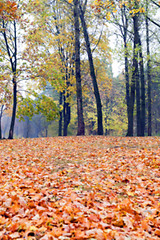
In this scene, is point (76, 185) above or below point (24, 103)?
below

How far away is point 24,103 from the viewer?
14102mm

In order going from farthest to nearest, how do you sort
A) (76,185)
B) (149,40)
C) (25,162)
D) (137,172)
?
(149,40)
(25,162)
(137,172)
(76,185)

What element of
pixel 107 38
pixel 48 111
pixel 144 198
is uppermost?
pixel 107 38

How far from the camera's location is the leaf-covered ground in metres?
2.69

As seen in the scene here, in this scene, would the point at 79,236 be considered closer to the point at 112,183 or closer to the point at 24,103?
the point at 112,183

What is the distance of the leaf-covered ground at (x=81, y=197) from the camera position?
2688 millimetres

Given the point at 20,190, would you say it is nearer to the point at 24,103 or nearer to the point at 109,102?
the point at 24,103

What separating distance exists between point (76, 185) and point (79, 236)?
2.29 metres

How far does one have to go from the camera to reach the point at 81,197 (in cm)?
400

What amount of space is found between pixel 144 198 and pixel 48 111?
36.6ft

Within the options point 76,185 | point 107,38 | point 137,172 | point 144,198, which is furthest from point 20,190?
point 107,38

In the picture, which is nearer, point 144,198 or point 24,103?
point 144,198

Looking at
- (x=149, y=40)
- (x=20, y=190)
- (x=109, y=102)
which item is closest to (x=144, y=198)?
(x=20, y=190)

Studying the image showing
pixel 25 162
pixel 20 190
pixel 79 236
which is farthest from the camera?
pixel 25 162
